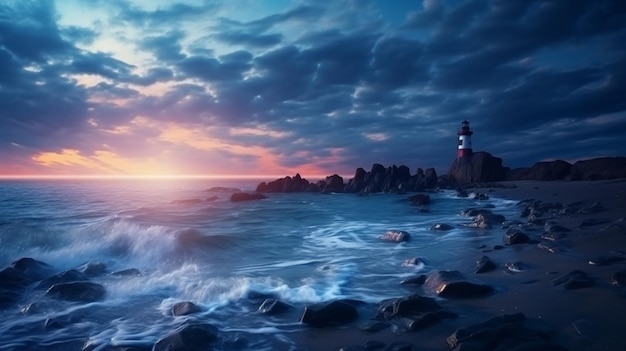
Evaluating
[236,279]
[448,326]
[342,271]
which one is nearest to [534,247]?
[342,271]

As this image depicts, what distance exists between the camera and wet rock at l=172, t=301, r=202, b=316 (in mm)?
5434

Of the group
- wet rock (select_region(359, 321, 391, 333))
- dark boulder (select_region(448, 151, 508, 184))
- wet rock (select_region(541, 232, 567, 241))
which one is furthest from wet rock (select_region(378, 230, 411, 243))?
dark boulder (select_region(448, 151, 508, 184))

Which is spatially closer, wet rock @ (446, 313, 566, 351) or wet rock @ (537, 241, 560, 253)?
wet rock @ (446, 313, 566, 351)

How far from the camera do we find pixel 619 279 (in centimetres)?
472

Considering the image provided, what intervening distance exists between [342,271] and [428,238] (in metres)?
4.62

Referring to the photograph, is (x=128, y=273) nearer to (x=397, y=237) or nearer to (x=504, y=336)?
(x=397, y=237)

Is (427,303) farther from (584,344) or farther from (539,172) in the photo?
(539,172)

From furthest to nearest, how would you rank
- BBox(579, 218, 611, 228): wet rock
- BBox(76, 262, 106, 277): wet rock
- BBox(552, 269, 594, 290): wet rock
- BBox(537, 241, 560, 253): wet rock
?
1. BBox(579, 218, 611, 228): wet rock
2. BBox(76, 262, 106, 277): wet rock
3. BBox(537, 241, 560, 253): wet rock
4. BBox(552, 269, 594, 290): wet rock

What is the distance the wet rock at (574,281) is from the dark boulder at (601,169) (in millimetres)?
34942

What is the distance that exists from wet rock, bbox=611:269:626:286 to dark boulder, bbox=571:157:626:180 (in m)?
35.0

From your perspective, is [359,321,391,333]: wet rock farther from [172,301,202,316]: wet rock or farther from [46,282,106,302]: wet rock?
[46,282,106,302]: wet rock

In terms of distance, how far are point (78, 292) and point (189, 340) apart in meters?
3.71

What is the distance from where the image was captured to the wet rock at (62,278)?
23.8ft

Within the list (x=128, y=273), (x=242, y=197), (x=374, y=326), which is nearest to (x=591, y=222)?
(x=374, y=326)
